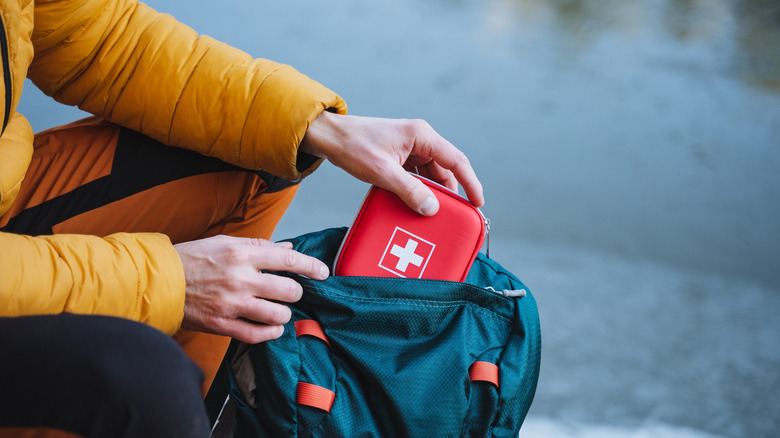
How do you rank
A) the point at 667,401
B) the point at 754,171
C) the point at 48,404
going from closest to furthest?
the point at 48,404 → the point at 667,401 → the point at 754,171

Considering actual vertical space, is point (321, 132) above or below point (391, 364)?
above

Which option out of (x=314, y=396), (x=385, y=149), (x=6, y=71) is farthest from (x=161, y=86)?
(x=314, y=396)

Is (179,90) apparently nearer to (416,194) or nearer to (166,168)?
(166,168)

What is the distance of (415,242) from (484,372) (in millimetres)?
182

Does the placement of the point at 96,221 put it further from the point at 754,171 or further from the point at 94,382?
the point at 754,171

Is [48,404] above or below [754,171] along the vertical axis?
below

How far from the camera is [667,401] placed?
3.60 feet

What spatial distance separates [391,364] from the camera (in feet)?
2.20

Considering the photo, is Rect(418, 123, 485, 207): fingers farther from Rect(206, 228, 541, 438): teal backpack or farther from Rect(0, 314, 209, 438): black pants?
Rect(0, 314, 209, 438): black pants

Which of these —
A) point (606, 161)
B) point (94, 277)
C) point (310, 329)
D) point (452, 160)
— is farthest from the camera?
point (606, 161)

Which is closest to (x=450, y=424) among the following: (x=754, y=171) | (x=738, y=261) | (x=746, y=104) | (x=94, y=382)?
(x=94, y=382)

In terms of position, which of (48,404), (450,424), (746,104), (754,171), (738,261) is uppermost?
(746,104)

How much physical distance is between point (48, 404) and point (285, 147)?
0.44 m

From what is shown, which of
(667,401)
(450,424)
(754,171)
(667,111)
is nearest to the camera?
(450,424)
